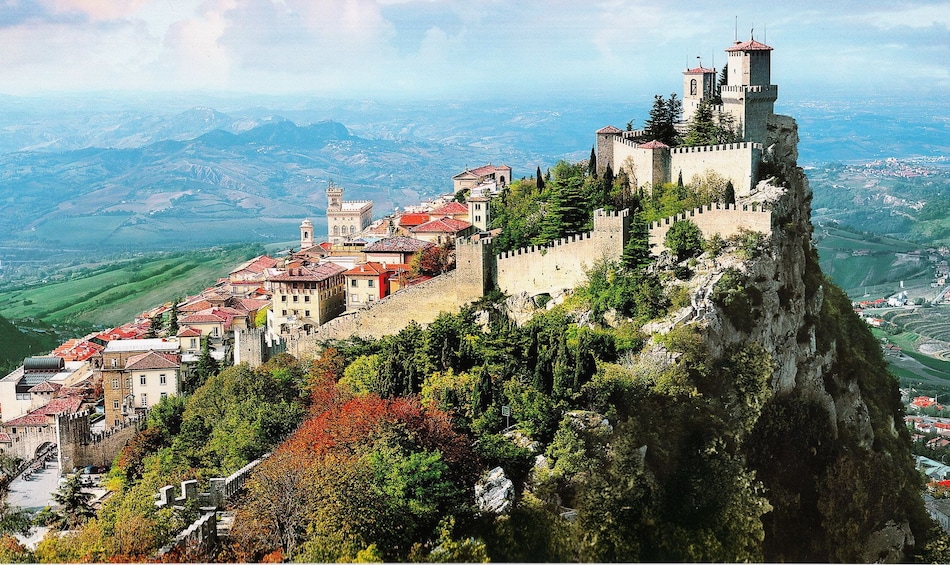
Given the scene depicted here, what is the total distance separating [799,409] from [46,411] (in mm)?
16314

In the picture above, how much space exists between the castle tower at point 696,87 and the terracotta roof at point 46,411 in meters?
15.1

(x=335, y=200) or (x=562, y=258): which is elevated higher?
(x=562, y=258)

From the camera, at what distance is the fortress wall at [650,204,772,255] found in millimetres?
19875

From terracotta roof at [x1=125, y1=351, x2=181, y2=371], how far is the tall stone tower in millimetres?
12895

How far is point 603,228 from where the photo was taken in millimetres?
20562

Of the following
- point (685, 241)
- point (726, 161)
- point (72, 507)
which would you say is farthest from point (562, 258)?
point (72, 507)

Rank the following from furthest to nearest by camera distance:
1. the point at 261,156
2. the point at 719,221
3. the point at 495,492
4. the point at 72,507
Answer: the point at 261,156 < the point at 719,221 < the point at 72,507 < the point at 495,492

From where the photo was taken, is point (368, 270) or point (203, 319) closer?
point (368, 270)

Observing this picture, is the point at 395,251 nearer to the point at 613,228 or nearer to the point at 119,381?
the point at 119,381

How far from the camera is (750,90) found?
75.5 feet

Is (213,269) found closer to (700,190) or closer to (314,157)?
(700,190)

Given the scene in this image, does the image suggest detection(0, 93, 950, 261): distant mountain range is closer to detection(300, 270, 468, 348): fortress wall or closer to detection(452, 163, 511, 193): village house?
detection(452, 163, 511, 193): village house

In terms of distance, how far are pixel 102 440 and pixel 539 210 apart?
10.1 meters

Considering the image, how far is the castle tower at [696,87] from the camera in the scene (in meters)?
24.8
